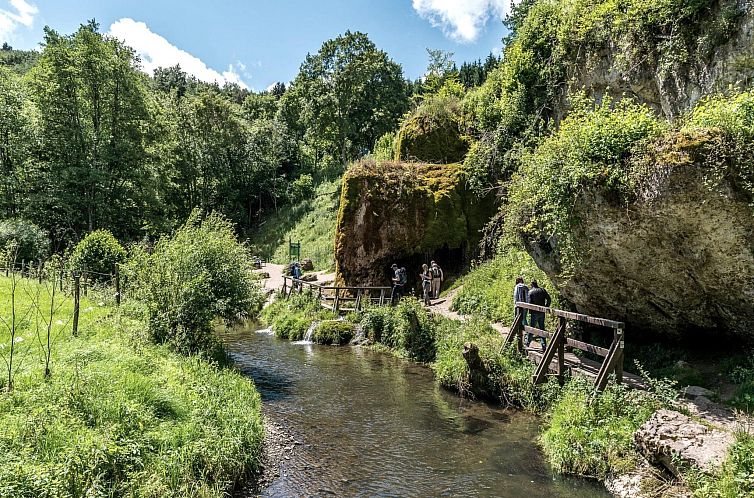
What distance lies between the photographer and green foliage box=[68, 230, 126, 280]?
1955 cm

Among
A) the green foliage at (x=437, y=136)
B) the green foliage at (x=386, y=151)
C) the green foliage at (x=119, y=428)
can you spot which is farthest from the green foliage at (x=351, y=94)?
the green foliage at (x=119, y=428)

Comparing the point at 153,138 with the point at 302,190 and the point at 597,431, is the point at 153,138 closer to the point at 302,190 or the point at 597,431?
the point at 302,190

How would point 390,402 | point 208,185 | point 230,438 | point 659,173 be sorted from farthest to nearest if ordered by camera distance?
point 208,185 → point 390,402 → point 659,173 → point 230,438

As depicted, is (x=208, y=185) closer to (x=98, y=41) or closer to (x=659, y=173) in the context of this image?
(x=98, y=41)

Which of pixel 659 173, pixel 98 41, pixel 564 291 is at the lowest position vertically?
pixel 564 291

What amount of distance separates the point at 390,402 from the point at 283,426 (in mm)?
2831

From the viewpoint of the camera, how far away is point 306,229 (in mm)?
47875

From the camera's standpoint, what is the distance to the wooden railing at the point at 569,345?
923cm

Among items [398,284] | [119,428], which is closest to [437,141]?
[398,284]

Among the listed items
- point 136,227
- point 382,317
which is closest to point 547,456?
point 382,317

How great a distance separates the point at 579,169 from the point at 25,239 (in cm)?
2944

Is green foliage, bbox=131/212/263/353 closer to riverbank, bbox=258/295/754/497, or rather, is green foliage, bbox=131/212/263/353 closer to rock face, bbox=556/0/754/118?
riverbank, bbox=258/295/754/497

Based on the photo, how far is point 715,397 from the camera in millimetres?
8625

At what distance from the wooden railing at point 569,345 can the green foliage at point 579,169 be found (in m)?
1.35
